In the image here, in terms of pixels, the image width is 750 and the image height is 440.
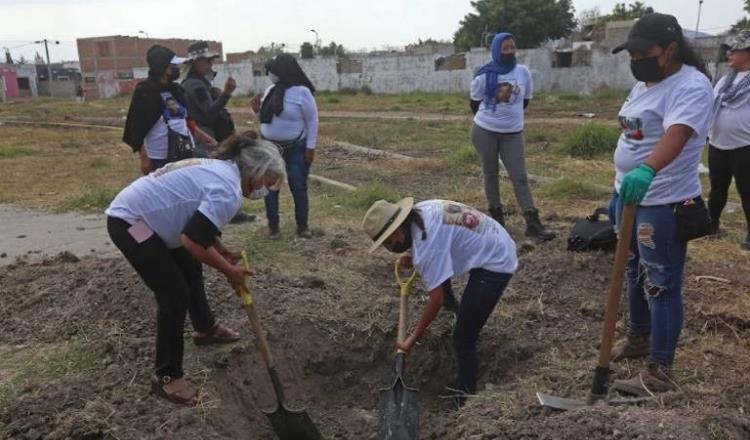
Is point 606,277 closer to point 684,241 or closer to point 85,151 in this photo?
point 684,241

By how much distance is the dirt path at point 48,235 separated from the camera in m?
6.44

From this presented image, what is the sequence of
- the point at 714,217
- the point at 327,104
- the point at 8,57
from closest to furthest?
the point at 714,217, the point at 327,104, the point at 8,57

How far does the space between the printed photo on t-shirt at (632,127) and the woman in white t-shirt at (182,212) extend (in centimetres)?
162

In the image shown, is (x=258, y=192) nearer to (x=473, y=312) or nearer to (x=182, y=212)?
(x=182, y=212)

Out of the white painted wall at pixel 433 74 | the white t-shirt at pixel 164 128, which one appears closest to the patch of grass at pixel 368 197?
the white t-shirt at pixel 164 128

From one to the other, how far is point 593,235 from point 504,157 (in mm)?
1116

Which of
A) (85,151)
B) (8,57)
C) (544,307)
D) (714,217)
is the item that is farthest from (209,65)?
(8,57)

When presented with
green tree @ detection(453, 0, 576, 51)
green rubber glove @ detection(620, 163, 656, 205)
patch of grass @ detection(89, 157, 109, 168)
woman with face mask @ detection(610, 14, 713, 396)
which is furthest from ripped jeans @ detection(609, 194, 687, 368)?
green tree @ detection(453, 0, 576, 51)

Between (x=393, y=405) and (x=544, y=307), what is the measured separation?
1660mm

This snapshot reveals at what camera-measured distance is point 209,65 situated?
5.87 m

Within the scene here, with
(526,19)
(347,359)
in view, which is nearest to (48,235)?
(347,359)

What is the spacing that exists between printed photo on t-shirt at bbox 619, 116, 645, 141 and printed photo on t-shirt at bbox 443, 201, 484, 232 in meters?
0.81

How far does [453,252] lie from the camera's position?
3.35 metres

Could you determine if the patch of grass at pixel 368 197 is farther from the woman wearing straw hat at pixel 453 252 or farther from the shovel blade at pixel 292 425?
the shovel blade at pixel 292 425
